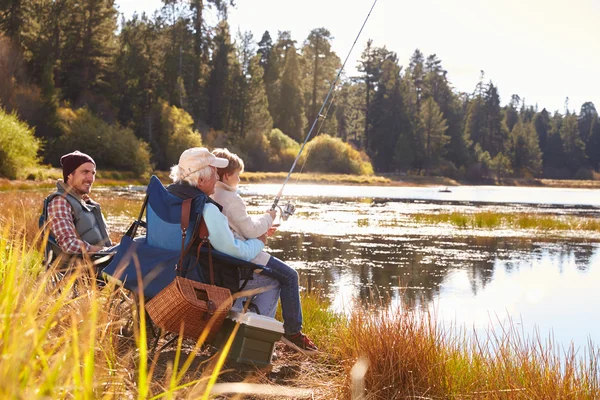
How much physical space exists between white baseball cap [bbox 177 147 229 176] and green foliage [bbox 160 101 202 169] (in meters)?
42.8

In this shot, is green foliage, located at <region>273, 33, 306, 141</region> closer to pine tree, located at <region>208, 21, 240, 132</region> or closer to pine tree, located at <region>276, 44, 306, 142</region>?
pine tree, located at <region>276, 44, 306, 142</region>

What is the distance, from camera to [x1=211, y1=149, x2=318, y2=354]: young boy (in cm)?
407

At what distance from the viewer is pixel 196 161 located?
3834mm

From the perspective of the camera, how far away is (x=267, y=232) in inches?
168

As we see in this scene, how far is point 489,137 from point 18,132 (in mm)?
71226

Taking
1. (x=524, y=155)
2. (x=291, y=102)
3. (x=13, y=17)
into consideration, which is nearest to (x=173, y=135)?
(x=13, y=17)

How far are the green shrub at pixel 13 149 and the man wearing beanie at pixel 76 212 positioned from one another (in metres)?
23.1

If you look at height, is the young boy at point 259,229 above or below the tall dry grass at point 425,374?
above

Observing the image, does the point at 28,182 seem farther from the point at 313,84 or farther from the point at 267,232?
the point at 313,84

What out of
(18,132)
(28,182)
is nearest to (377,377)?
(28,182)

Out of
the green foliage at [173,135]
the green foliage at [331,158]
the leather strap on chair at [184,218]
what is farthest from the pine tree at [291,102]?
the leather strap on chair at [184,218]

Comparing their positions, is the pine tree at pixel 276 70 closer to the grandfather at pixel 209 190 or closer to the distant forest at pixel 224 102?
the distant forest at pixel 224 102

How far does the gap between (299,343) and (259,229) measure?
87 cm

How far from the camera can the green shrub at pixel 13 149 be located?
1011 inches
